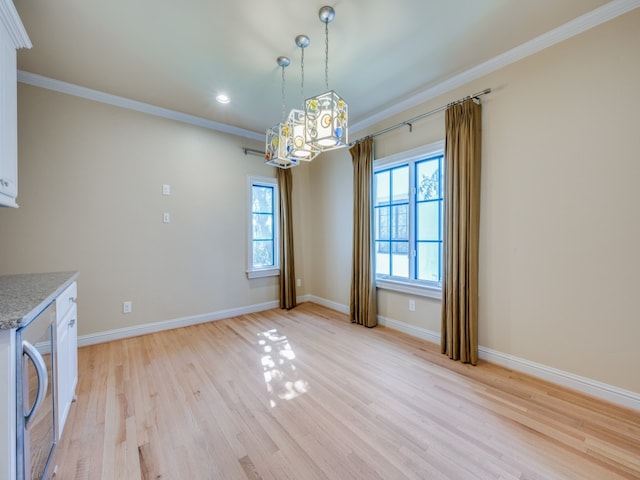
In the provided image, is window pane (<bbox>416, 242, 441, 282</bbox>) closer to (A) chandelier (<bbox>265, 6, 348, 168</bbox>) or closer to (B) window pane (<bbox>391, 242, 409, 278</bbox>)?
(B) window pane (<bbox>391, 242, 409, 278</bbox>)

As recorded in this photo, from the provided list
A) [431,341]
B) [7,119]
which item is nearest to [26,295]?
[7,119]

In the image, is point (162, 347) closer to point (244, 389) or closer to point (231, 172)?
point (244, 389)

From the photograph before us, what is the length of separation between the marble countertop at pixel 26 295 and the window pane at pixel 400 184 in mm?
Answer: 3251

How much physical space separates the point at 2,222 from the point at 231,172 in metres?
2.39

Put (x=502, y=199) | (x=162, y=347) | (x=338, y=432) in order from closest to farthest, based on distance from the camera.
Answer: (x=338, y=432)
(x=502, y=199)
(x=162, y=347)

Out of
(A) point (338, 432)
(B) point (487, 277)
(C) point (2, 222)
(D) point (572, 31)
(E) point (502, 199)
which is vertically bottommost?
(A) point (338, 432)

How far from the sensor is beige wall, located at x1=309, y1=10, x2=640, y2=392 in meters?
1.90

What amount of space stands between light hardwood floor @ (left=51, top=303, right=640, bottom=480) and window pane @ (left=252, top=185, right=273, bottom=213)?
226 cm

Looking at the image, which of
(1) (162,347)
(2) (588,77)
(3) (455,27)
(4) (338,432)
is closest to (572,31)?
(2) (588,77)

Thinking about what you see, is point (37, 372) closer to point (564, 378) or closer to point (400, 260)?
point (400, 260)

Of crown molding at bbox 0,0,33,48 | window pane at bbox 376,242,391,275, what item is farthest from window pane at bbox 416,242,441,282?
crown molding at bbox 0,0,33,48

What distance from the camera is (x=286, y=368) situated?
98.3 inches

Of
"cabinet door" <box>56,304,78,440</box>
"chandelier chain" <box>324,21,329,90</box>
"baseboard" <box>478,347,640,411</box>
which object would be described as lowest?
"baseboard" <box>478,347,640,411</box>

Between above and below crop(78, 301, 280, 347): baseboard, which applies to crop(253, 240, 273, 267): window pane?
above
